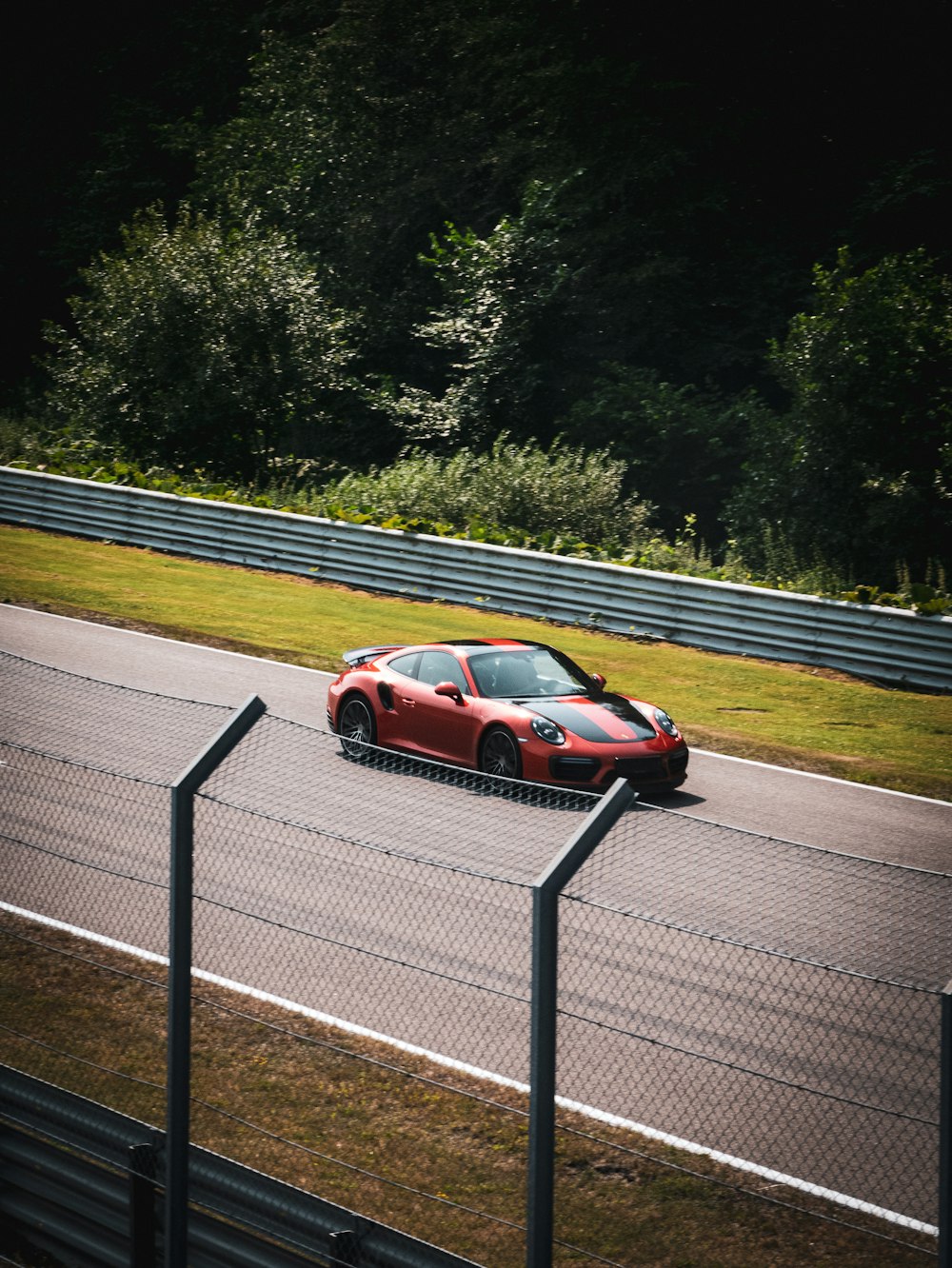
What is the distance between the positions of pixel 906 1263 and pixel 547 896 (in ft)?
7.14

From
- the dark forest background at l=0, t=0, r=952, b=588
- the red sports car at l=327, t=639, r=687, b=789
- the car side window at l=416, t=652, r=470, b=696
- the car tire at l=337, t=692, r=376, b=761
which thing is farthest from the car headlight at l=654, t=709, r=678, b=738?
the dark forest background at l=0, t=0, r=952, b=588

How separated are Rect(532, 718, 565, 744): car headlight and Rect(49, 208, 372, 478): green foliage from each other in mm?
20030

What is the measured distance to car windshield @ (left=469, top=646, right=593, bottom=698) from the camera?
12.9 metres

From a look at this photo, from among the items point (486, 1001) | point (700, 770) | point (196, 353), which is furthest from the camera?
point (196, 353)

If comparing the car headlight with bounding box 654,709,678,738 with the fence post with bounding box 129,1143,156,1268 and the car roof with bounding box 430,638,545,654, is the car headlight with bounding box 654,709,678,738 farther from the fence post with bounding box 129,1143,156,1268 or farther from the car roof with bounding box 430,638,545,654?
the fence post with bounding box 129,1143,156,1268

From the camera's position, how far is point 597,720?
12.3m

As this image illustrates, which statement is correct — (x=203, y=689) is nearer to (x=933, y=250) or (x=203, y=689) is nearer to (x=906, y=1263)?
(x=906, y=1263)

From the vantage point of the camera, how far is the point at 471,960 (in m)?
6.14

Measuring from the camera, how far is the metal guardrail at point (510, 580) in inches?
720

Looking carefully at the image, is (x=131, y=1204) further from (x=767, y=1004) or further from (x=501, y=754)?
(x=501, y=754)

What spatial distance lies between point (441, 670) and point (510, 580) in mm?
8285

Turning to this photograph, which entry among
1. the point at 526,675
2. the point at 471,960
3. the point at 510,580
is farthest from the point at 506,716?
the point at 510,580

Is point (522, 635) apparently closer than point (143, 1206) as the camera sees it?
No

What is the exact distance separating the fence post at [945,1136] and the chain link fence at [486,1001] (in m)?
0.25
